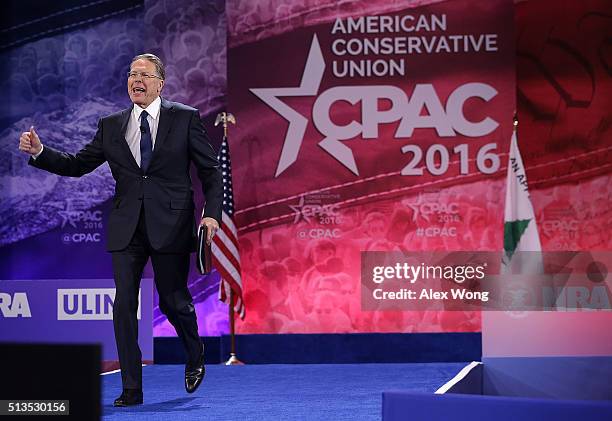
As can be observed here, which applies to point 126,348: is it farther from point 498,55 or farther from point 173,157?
point 498,55

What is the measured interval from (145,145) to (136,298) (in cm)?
68

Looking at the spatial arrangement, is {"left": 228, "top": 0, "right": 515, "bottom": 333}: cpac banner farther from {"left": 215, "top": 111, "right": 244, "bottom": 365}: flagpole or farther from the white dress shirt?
the white dress shirt

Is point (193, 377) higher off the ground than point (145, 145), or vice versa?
point (145, 145)

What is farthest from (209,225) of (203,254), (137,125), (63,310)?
(63,310)

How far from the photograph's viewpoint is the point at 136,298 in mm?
4207

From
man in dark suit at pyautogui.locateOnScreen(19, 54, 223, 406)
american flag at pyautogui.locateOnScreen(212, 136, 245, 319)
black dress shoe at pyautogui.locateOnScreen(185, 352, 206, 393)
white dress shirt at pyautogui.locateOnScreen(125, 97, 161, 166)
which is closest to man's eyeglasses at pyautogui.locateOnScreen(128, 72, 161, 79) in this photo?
man in dark suit at pyautogui.locateOnScreen(19, 54, 223, 406)

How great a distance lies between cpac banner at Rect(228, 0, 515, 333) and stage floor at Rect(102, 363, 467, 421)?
2.30 feet

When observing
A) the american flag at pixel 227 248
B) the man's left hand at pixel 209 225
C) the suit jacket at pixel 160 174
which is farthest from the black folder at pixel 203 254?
the american flag at pixel 227 248

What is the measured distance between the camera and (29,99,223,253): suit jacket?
4184mm

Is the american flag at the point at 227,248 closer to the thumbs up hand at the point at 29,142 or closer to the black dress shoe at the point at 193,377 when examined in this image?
the black dress shoe at the point at 193,377

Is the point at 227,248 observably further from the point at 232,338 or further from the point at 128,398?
the point at 128,398

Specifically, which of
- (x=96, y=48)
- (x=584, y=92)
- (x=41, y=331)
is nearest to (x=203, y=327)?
(x=41, y=331)

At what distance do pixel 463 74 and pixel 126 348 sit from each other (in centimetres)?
387

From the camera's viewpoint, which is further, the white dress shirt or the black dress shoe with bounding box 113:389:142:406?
the white dress shirt
